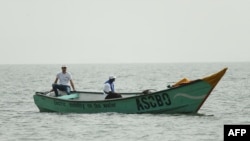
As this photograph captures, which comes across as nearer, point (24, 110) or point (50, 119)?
point (50, 119)

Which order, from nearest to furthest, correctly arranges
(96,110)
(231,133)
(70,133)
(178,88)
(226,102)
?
(231,133), (70,133), (178,88), (96,110), (226,102)

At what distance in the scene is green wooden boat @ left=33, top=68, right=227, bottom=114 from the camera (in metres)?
26.2

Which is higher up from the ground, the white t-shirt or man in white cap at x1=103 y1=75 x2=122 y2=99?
the white t-shirt

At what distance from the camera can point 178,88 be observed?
26219 mm

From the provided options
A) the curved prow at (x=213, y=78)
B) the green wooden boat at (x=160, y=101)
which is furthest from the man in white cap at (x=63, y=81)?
the curved prow at (x=213, y=78)

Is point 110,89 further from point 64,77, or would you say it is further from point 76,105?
point 64,77

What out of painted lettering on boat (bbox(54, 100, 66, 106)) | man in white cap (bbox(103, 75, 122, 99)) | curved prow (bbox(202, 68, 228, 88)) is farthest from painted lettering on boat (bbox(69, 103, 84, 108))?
curved prow (bbox(202, 68, 228, 88))

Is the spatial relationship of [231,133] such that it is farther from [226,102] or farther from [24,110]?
[226,102]

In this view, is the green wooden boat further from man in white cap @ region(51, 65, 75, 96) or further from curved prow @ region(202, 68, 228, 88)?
man in white cap @ region(51, 65, 75, 96)

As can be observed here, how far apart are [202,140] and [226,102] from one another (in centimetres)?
1598

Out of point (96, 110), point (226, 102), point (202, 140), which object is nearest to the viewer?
point (202, 140)

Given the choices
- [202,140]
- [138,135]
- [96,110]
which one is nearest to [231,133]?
[202,140]

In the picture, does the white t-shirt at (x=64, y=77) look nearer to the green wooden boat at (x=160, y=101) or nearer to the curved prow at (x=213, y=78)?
the green wooden boat at (x=160, y=101)

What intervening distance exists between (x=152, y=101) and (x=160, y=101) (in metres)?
0.31
